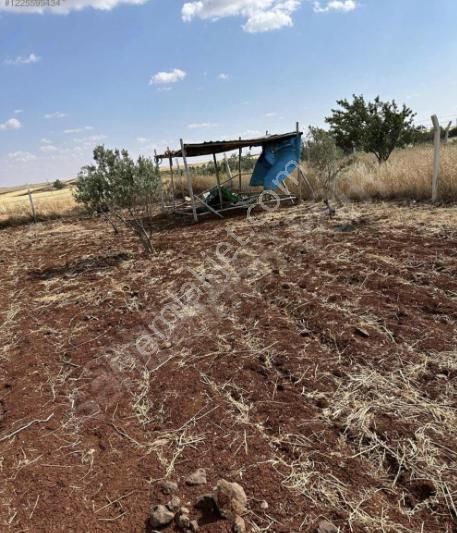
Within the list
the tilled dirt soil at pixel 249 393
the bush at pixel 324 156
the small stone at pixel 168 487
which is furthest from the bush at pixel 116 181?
the small stone at pixel 168 487

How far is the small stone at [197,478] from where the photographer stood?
2.13m

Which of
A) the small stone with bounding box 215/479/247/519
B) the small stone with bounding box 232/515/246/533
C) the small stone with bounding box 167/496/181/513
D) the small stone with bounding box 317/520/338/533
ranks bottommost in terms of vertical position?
the small stone with bounding box 317/520/338/533

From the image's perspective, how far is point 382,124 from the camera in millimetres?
13234

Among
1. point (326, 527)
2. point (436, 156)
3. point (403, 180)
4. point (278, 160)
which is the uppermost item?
point (278, 160)

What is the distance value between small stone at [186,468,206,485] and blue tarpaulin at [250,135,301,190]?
408 inches

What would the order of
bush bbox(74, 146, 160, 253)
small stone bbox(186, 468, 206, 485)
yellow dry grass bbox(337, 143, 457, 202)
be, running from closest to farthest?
small stone bbox(186, 468, 206, 485) → bush bbox(74, 146, 160, 253) → yellow dry grass bbox(337, 143, 457, 202)

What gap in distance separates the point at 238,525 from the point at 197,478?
0.39 meters

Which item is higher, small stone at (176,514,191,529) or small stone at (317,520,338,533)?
small stone at (176,514,191,529)

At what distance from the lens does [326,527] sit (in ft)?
5.90

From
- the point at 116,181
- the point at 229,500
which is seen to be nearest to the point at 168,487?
the point at 229,500

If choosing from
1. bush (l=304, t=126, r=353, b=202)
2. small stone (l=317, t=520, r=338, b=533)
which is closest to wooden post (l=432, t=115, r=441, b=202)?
bush (l=304, t=126, r=353, b=202)

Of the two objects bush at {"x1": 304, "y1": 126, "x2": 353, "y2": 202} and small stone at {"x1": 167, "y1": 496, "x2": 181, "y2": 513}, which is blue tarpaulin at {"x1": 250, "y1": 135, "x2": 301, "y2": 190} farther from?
small stone at {"x1": 167, "y1": 496, "x2": 181, "y2": 513}

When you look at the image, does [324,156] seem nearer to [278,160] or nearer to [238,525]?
[278,160]

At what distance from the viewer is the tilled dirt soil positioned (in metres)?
2.01
